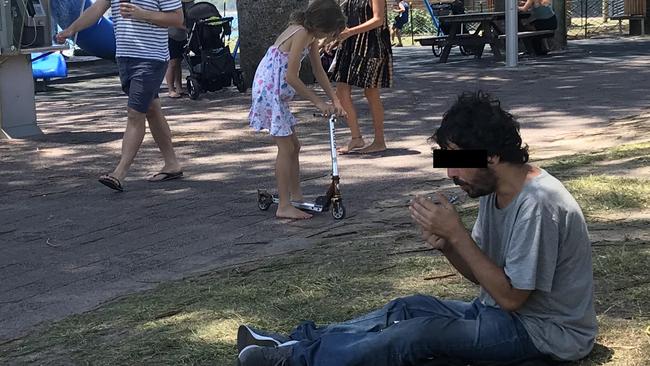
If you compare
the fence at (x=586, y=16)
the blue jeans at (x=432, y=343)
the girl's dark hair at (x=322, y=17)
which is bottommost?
the fence at (x=586, y=16)

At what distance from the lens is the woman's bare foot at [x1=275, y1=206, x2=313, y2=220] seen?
24.7ft

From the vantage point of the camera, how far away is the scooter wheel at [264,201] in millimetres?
7781

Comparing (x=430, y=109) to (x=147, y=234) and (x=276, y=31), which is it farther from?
(x=147, y=234)

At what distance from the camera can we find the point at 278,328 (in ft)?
16.4

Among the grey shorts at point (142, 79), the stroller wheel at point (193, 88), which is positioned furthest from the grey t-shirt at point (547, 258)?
the stroller wheel at point (193, 88)

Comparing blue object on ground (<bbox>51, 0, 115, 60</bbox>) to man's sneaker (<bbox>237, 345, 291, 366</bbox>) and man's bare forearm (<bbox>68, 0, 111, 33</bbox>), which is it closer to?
man's bare forearm (<bbox>68, 0, 111, 33</bbox>)

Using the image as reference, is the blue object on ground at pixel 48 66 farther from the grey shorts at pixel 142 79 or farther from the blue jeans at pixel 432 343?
the blue jeans at pixel 432 343

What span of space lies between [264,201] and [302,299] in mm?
2462

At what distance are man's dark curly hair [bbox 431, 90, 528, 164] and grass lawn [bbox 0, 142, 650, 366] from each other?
87cm

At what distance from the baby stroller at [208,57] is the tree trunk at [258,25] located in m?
0.20

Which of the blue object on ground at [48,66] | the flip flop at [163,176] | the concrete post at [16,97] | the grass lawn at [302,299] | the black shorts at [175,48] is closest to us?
the grass lawn at [302,299]

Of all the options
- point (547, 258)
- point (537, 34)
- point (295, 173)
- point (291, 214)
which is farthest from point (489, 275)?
point (537, 34)

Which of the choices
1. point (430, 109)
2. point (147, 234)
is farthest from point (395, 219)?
point (430, 109)

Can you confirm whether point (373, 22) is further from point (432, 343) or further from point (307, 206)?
point (432, 343)
